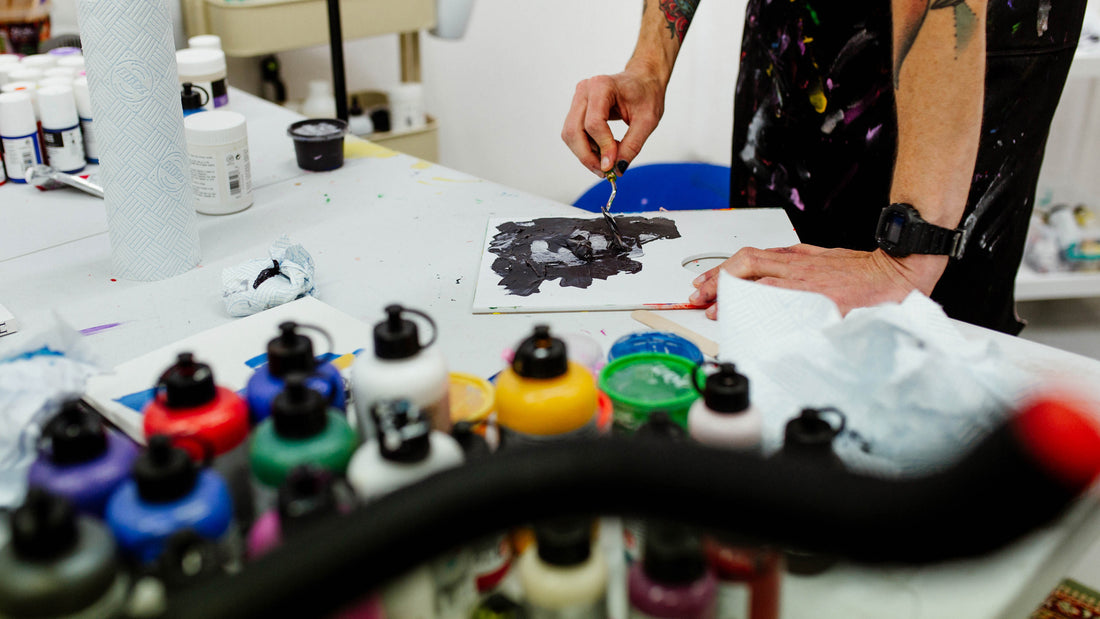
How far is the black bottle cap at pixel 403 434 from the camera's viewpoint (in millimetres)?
527

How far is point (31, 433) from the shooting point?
2.15 ft

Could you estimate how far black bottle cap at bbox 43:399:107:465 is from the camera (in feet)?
1.80

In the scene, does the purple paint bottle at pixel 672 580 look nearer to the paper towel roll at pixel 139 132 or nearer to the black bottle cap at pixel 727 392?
the black bottle cap at pixel 727 392

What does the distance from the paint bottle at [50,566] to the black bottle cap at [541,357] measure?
0.28 m

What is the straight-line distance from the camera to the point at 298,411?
554 mm

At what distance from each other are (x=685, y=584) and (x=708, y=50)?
222 cm

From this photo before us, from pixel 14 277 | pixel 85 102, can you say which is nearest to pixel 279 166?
pixel 85 102

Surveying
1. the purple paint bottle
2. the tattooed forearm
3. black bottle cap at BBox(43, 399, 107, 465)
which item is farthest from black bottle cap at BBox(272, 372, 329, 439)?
the tattooed forearm

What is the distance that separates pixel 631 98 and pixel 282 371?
83cm

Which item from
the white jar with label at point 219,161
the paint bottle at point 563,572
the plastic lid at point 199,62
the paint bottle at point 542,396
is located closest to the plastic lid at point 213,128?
the white jar with label at point 219,161

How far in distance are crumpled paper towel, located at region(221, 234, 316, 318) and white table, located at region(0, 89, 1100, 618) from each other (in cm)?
3

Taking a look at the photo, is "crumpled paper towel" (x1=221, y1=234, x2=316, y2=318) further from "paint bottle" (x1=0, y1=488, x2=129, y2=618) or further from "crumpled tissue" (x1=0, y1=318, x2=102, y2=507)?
"paint bottle" (x1=0, y1=488, x2=129, y2=618)

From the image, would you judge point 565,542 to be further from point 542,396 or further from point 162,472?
point 162,472

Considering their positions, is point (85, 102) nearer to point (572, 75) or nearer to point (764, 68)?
point (764, 68)
